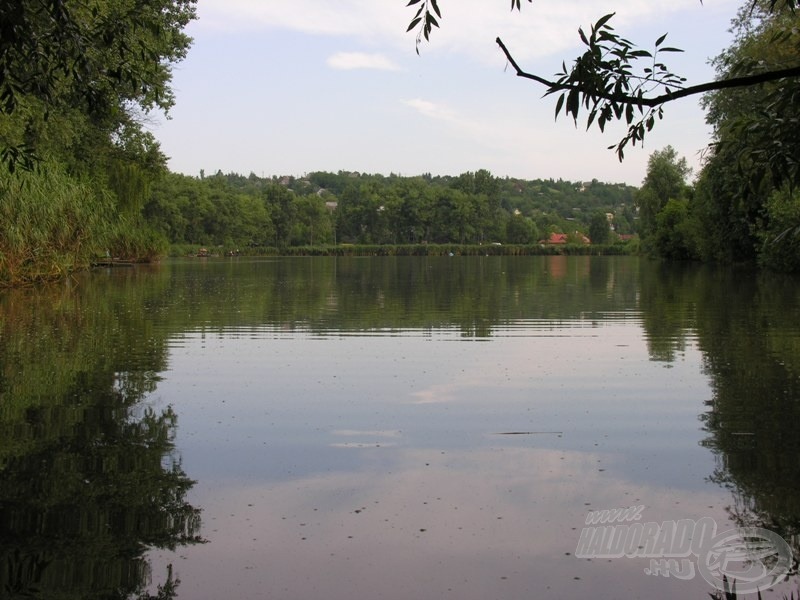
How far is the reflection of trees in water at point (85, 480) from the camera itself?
15.0ft

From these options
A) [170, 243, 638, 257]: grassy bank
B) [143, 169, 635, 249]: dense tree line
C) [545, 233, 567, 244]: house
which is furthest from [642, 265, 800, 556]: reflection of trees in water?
[545, 233, 567, 244]: house

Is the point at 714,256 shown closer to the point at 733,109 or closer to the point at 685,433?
the point at 733,109

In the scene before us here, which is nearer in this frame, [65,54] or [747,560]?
[747,560]

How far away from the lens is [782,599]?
4184mm

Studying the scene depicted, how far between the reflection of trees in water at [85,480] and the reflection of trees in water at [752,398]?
3684mm

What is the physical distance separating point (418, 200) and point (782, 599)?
159m

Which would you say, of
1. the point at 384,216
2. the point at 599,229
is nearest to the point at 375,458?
the point at 384,216

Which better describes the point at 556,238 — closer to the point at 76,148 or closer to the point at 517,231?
the point at 517,231

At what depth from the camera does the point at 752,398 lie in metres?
9.10

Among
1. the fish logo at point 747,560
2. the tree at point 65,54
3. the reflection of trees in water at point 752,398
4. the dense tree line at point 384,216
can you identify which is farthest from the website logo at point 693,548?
the dense tree line at point 384,216

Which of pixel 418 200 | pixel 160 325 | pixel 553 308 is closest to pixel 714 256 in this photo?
pixel 553 308

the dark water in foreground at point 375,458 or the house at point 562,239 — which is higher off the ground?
the house at point 562,239

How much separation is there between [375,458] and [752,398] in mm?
4653

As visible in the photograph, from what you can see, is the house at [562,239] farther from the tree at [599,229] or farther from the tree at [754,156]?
the tree at [754,156]
